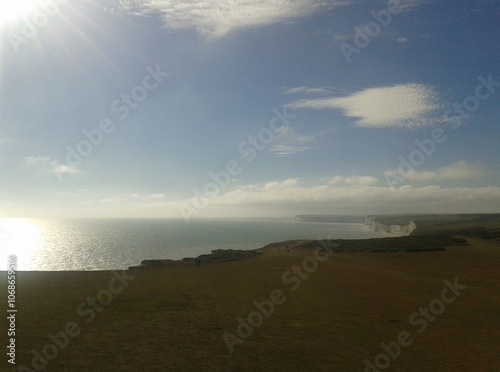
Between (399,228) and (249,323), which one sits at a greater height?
(249,323)

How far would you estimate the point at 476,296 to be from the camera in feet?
76.2

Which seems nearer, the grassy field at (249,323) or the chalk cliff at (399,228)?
the grassy field at (249,323)

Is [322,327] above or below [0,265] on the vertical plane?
above

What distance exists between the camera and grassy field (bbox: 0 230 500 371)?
11836 mm

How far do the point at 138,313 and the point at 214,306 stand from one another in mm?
3927

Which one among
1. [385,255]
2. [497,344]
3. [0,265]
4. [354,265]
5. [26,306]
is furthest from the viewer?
[0,265]

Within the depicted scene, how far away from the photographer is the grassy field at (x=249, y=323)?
1184 cm

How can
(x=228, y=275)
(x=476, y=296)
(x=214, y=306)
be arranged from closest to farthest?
(x=214, y=306) < (x=476, y=296) < (x=228, y=275)

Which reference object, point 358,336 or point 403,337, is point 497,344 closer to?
point 403,337

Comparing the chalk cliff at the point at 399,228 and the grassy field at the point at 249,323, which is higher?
the grassy field at the point at 249,323

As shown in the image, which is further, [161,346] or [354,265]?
[354,265]

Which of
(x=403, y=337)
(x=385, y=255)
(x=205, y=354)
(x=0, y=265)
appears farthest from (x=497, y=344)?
(x=0, y=265)

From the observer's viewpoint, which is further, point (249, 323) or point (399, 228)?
point (399, 228)

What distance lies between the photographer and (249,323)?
627 inches
